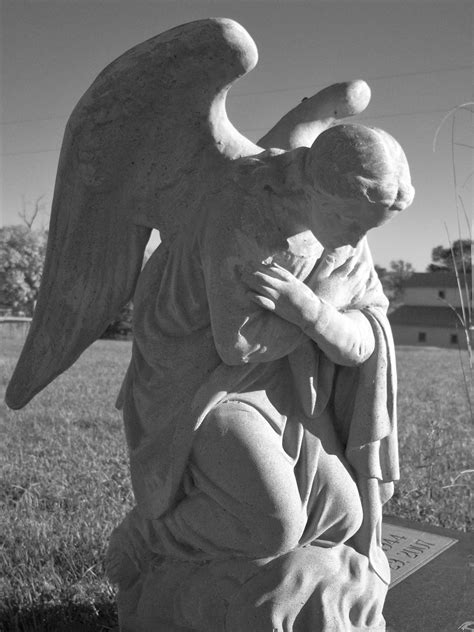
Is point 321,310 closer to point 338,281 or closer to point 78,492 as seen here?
point 338,281

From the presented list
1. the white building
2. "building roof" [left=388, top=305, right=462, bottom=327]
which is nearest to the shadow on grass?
the white building

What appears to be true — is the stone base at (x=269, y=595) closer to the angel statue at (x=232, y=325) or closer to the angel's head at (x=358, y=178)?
the angel statue at (x=232, y=325)

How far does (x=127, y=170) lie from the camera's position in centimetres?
191

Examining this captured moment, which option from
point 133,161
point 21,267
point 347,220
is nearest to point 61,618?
point 133,161

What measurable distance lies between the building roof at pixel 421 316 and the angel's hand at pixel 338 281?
34.3 meters

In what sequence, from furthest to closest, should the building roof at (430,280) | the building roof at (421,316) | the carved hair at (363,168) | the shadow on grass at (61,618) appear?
the building roof at (421,316) < the building roof at (430,280) < the shadow on grass at (61,618) < the carved hair at (363,168)

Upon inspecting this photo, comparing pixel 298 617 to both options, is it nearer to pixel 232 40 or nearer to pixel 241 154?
pixel 241 154

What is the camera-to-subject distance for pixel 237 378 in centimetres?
182

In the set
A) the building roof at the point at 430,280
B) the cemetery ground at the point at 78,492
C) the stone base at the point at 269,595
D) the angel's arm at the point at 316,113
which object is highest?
the building roof at the point at 430,280

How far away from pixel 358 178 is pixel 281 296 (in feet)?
1.16

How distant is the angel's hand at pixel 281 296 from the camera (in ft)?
5.55

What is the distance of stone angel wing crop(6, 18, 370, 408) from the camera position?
1.73m

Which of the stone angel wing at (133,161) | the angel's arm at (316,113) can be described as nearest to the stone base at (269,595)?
the stone angel wing at (133,161)

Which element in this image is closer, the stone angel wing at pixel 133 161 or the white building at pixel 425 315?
the stone angel wing at pixel 133 161
